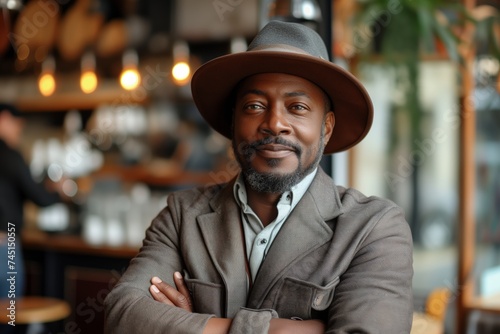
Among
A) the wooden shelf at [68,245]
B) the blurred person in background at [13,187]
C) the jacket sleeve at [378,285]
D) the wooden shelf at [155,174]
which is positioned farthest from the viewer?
the wooden shelf at [155,174]

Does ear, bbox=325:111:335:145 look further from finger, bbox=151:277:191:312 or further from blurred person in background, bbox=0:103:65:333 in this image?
blurred person in background, bbox=0:103:65:333

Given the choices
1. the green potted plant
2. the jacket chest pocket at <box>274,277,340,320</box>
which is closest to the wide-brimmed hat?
the jacket chest pocket at <box>274,277,340,320</box>

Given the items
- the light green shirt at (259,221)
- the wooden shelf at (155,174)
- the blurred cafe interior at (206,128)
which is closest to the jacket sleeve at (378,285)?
the light green shirt at (259,221)

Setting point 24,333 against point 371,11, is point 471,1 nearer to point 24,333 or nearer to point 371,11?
point 371,11

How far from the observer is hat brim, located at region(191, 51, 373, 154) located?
71.8 inches

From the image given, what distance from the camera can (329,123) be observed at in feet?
6.55

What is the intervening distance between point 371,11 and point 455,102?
3.66ft

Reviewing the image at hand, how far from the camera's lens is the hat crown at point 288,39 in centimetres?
188

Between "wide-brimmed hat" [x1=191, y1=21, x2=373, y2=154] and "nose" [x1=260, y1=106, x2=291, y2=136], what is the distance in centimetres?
11

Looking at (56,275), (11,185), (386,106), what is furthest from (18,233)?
(386,106)

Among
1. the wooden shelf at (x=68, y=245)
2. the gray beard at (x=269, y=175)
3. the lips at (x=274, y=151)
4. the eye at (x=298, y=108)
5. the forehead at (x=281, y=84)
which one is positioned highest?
the forehead at (x=281, y=84)

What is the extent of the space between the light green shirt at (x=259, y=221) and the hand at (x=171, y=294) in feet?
0.61

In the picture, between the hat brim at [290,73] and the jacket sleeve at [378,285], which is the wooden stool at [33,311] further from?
the jacket sleeve at [378,285]

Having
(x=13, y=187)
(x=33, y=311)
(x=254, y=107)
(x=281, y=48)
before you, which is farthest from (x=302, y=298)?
(x=13, y=187)
